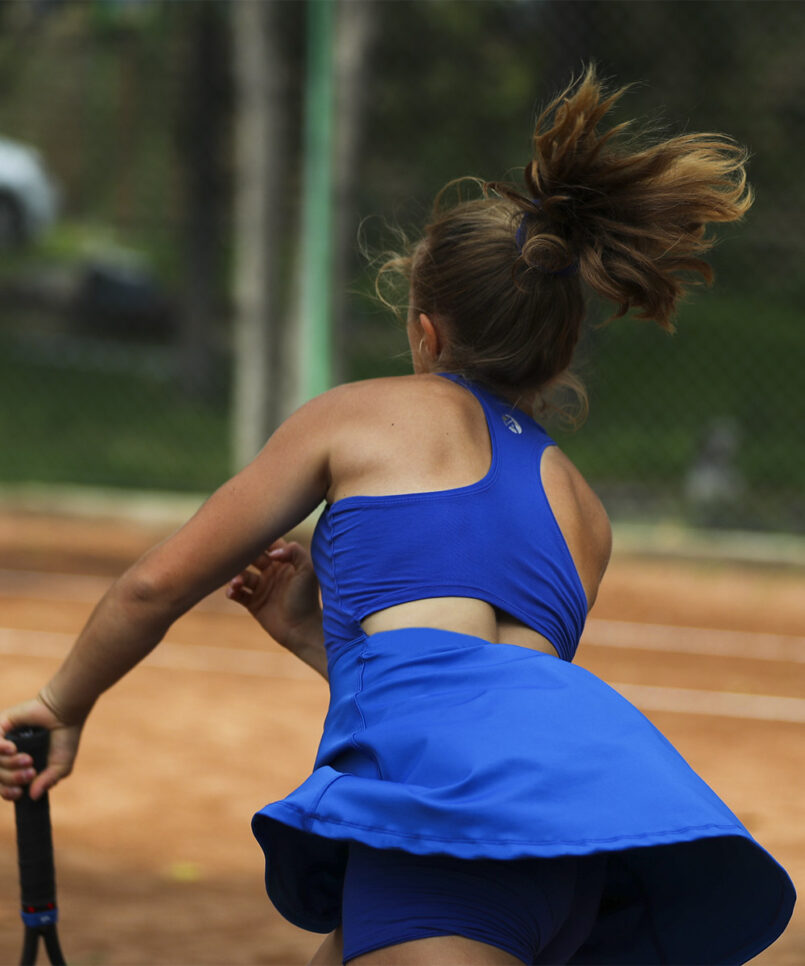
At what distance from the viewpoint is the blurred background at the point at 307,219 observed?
8461 millimetres

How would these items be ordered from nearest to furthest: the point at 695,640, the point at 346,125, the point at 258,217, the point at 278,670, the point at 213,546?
the point at 213,546, the point at 278,670, the point at 695,640, the point at 346,125, the point at 258,217

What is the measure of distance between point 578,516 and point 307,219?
6.57 meters

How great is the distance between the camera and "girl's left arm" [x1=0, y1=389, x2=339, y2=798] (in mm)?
1994

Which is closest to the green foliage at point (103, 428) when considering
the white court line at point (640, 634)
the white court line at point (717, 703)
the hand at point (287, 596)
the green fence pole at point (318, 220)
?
the green fence pole at point (318, 220)

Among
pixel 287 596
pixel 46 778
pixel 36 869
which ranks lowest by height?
pixel 36 869

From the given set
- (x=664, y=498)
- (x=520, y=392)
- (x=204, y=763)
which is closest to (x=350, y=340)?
(x=664, y=498)

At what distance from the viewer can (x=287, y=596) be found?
2.47 metres

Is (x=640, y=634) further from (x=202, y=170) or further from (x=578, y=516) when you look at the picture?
(x=202, y=170)

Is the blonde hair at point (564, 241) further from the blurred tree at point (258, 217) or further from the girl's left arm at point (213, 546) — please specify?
the blurred tree at point (258, 217)

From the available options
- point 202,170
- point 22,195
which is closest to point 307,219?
point 202,170

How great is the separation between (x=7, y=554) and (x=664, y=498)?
3.86 meters

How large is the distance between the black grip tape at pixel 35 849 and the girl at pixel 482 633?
0.04 meters

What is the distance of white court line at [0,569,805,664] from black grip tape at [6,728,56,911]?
4386 mm

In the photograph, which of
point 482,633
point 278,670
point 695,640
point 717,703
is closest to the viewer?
point 482,633
